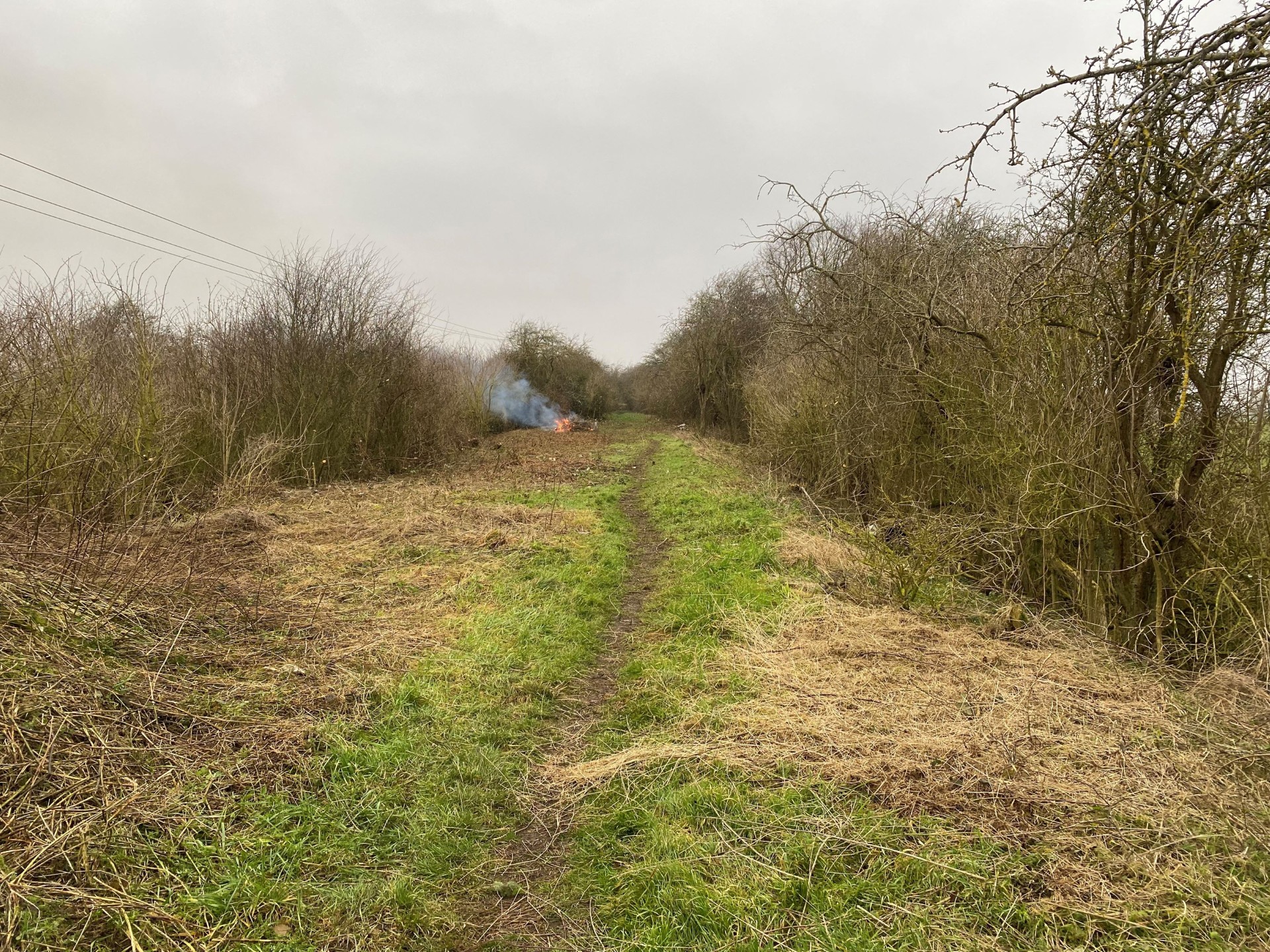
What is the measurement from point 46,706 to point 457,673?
7.42ft

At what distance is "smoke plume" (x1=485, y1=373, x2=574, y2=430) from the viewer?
29772 mm

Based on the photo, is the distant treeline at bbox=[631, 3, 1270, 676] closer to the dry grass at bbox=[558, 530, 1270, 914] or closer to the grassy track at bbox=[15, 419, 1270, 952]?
the dry grass at bbox=[558, 530, 1270, 914]

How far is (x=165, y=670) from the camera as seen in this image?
149 inches

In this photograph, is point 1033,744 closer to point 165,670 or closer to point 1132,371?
point 1132,371

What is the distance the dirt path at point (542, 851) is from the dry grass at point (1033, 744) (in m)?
0.18

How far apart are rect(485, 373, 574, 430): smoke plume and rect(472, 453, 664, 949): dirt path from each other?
24853mm

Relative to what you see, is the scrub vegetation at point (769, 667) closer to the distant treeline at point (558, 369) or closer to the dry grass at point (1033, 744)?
the dry grass at point (1033, 744)

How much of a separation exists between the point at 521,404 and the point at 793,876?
31463mm

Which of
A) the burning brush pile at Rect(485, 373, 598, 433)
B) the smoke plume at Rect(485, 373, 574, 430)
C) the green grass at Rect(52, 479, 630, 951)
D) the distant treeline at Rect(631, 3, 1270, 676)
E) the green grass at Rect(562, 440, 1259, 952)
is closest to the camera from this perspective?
the green grass at Rect(562, 440, 1259, 952)

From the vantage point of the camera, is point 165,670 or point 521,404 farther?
point 521,404

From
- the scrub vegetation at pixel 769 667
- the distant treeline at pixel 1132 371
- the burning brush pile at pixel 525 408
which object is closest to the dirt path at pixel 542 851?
A: the scrub vegetation at pixel 769 667

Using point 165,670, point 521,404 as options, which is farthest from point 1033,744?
point 521,404

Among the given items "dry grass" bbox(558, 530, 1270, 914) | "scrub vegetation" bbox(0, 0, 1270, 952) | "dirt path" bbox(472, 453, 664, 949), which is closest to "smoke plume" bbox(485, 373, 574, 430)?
"scrub vegetation" bbox(0, 0, 1270, 952)

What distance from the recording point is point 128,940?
7.16 feet
